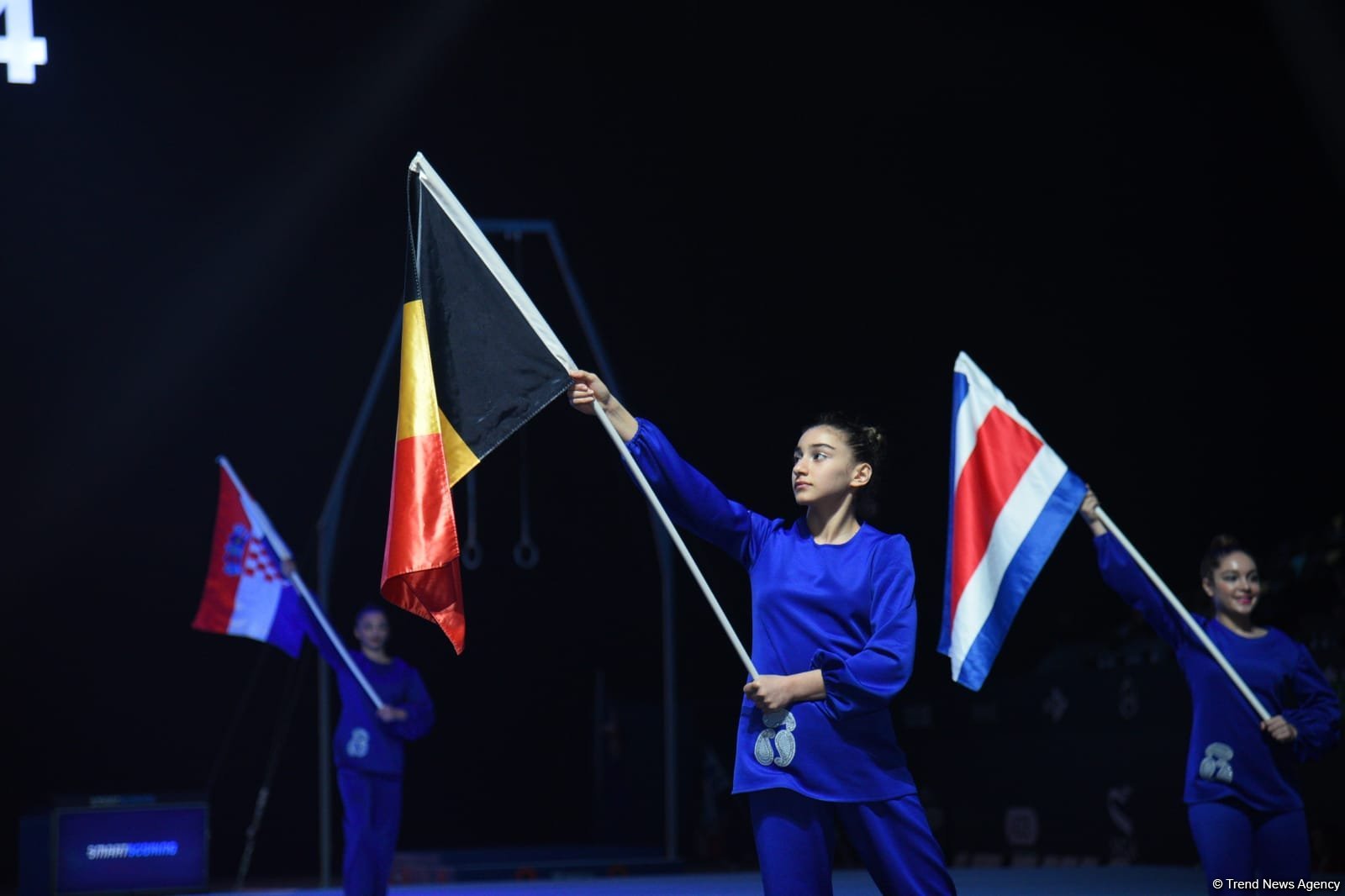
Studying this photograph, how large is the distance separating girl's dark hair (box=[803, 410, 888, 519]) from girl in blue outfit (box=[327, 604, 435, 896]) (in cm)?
381

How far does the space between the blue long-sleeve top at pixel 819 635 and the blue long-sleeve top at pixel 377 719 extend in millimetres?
3795

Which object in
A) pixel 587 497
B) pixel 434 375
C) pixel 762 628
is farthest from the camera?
pixel 587 497

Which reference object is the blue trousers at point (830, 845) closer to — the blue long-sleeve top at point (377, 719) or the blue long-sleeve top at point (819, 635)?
the blue long-sleeve top at point (819, 635)

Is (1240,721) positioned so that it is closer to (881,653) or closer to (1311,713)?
(1311,713)

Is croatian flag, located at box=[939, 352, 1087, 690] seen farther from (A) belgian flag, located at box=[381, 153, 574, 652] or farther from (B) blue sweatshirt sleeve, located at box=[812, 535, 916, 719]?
(A) belgian flag, located at box=[381, 153, 574, 652]

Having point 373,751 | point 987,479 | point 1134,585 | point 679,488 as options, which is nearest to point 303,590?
point 373,751

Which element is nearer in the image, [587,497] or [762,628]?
[762,628]

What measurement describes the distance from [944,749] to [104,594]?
201 inches

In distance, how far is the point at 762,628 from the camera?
136 inches

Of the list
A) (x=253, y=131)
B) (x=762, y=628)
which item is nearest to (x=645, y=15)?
(x=253, y=131)

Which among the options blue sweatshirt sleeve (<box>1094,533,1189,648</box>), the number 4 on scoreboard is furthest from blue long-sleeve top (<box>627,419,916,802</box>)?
the number 4 on scoreboard

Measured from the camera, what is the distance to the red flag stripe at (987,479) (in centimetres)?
466

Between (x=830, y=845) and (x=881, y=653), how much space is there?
1.33ft

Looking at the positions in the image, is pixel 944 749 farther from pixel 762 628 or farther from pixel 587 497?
pixel 762 628
